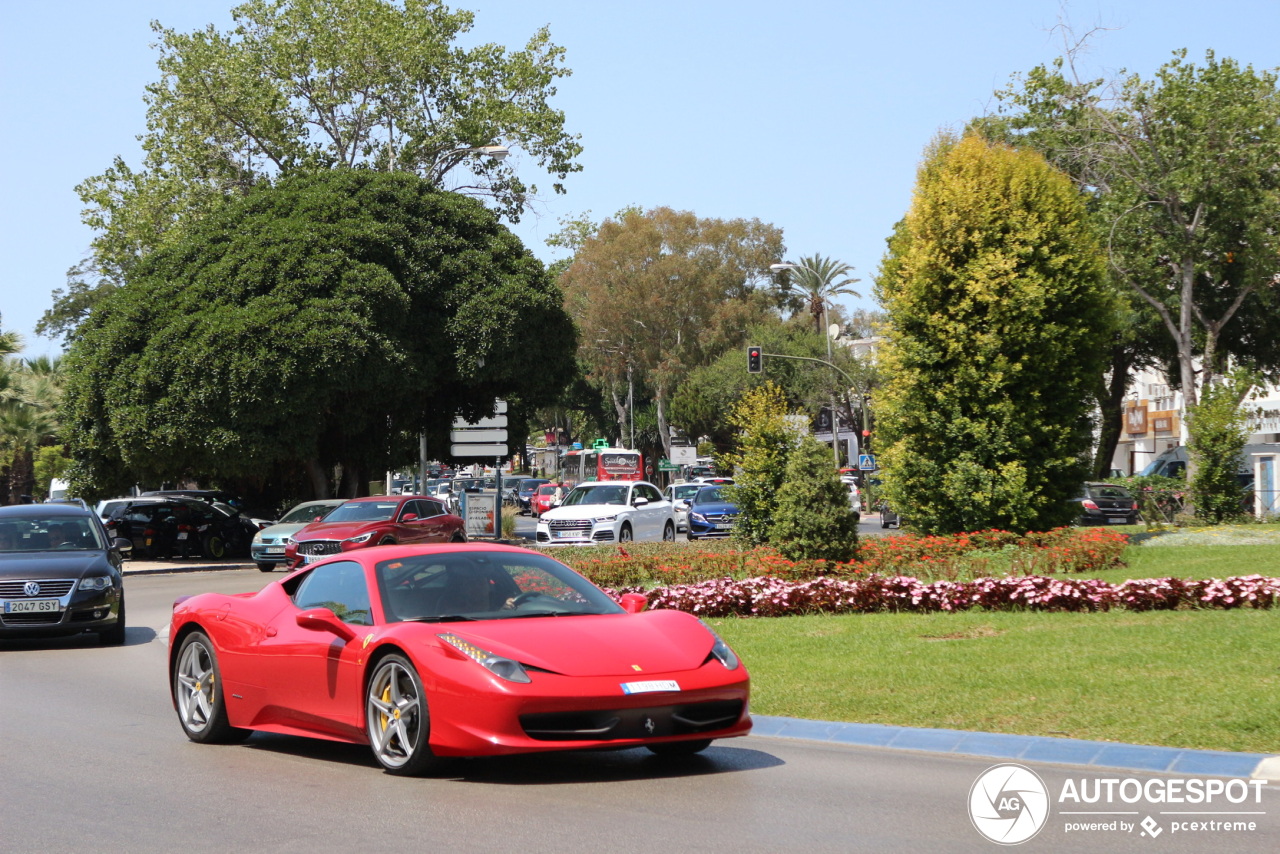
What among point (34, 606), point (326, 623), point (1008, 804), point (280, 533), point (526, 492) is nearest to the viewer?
point (1008, 804)

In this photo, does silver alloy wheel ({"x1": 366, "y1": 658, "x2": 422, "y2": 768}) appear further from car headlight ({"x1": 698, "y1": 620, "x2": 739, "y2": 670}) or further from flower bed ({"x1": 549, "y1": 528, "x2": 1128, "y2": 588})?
flower bed ({"x1": 549, "y1": 528, "x2": 1128, "y2": 588})

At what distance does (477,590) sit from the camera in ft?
28.2

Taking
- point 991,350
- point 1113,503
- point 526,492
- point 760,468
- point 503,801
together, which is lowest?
point 503,801

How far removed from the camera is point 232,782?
8.18 m

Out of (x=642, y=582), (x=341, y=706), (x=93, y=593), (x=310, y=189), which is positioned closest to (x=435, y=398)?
(x=310, y=189)

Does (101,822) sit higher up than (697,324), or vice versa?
(697,324)

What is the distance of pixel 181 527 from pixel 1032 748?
33.0 m

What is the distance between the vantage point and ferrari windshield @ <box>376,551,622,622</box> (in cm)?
846

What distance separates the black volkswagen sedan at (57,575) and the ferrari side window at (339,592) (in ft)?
25.7

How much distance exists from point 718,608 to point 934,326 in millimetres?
9716

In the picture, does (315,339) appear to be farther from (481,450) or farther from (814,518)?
(814,518)

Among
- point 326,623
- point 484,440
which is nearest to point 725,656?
point 326,623

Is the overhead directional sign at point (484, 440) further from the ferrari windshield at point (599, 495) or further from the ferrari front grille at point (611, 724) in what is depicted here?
the ferrari front grille at point (611, 724)

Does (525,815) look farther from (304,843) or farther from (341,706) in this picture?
(341,706)
